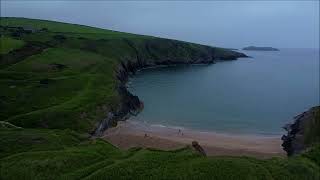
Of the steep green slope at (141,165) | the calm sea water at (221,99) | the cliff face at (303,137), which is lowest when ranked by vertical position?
the steep green slope at (141,165)

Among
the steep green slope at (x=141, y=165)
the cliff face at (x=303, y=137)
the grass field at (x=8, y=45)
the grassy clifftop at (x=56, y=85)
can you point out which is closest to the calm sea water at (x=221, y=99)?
the grassy clifftop at (x=56, y=85)

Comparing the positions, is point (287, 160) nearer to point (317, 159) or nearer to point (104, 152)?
point (317, 159)

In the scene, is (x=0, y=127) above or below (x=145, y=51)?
below

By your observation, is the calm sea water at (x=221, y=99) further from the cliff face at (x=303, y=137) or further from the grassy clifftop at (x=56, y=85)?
the cliff face at (x=303, y=137)

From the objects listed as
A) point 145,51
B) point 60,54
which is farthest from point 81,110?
point 145,51

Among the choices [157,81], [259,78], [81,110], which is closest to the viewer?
[81,110]

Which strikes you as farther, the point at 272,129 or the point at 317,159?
the point at 272,129

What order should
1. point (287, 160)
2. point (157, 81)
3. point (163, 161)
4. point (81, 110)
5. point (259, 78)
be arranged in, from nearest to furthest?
point (163, 161) < point (287, 160) < point (81, 110) < point (157, 81) < point (259, 78)
